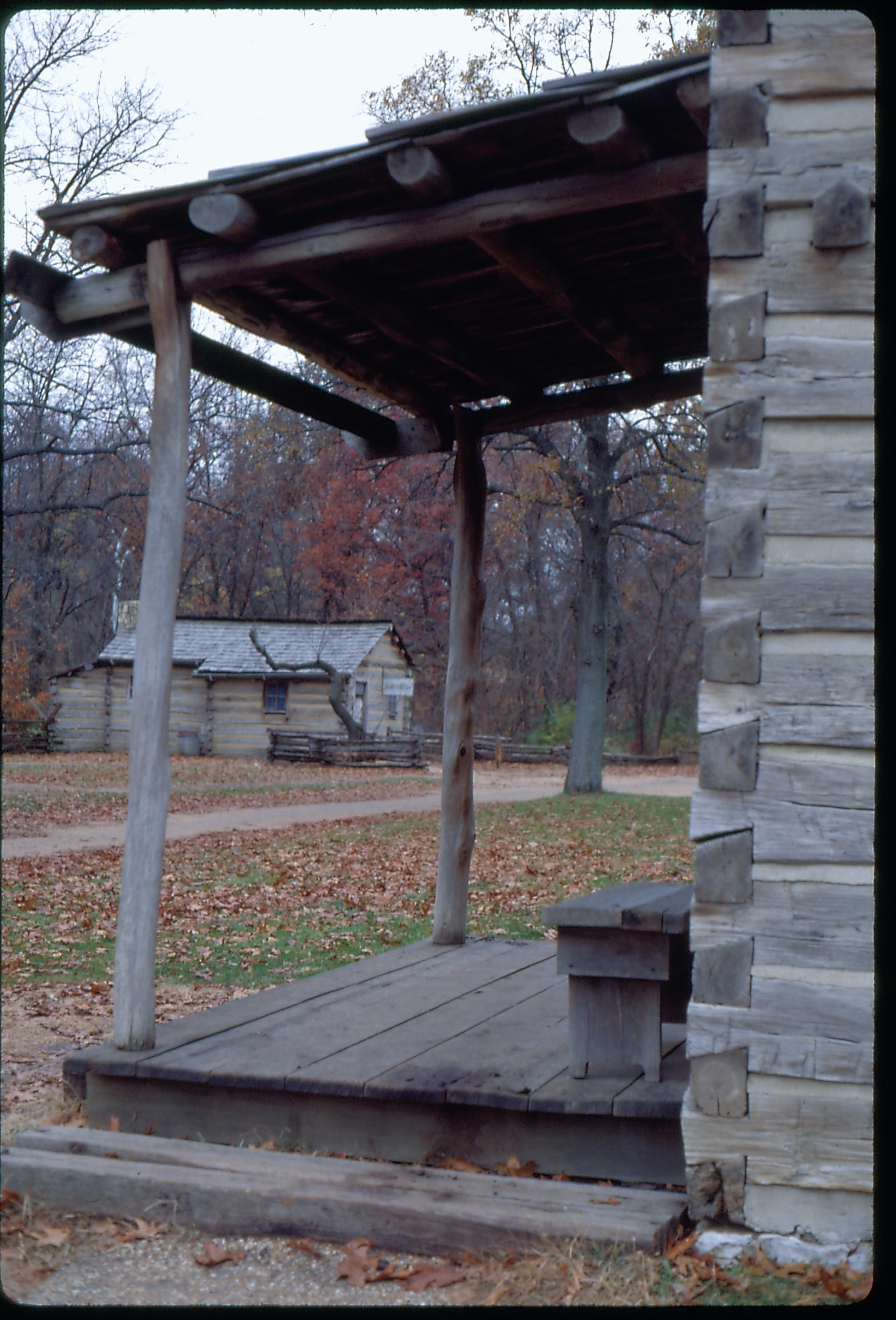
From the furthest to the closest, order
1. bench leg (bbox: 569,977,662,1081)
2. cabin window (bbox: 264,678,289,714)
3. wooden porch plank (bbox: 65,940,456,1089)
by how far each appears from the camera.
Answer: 1. cabin window (bbox: 264,678,289,714)
2. wooden porch plank (bbox: 65,940,456,1089)
3. bench leg (bbox: 569,977,662,1081)

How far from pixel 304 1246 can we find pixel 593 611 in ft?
60.0

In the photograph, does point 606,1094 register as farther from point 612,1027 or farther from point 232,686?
point 232,686

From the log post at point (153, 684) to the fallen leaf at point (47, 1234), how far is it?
81 cm

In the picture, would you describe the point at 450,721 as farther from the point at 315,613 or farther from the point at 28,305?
the point at 315,613

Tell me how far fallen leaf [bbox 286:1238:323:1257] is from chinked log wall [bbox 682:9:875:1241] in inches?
49.6

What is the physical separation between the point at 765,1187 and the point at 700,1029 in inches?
19.5

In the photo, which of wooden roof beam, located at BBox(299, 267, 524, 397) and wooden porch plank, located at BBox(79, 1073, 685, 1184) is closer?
wooden porch plank, located at BBox(79, 1073, 685, 1184)

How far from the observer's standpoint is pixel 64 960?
848 centimetres

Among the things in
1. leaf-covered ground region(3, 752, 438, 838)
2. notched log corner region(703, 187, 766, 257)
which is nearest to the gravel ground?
notched log corner region(703, 187, 766, 257)

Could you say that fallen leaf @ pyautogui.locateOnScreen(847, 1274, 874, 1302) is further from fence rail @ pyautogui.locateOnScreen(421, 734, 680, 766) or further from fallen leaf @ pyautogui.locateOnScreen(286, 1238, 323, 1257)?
fence rail @ pyautogui.locateOnScreen(421, 734, 680, 766)

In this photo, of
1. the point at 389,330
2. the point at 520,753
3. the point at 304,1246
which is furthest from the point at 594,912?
the point at 520,753

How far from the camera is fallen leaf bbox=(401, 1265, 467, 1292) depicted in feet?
11.7

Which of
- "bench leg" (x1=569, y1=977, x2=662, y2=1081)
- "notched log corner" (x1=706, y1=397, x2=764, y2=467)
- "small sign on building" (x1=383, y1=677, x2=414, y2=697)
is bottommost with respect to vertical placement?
"bench leg" (x1=569, y1=977, x2=662, y2=1081)

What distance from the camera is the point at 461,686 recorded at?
7.04 meters
